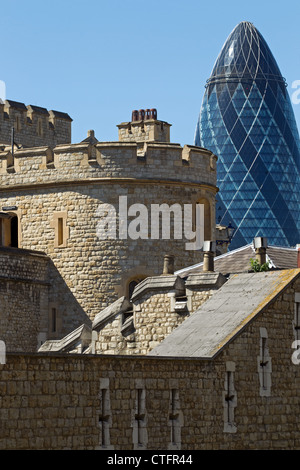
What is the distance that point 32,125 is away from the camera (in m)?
55.7

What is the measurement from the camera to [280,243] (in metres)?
171

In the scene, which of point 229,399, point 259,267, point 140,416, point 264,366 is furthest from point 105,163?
point 140,416

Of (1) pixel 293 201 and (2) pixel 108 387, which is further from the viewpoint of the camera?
(1) pixel 293 201

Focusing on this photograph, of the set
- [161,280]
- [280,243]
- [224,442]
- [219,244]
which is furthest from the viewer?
[280,243]

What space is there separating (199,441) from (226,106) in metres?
149

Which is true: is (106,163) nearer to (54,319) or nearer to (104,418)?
(54,319)

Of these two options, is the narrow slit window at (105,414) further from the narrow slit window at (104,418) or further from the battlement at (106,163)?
the battlement at (106,163)

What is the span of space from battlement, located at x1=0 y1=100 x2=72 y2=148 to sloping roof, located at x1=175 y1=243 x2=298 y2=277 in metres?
16.4

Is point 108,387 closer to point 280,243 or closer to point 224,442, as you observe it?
point 224,442

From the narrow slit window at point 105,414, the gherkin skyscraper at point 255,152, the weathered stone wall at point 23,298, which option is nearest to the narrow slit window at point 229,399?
the narrow slit window at point 105,414

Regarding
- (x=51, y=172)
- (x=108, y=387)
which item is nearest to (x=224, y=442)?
(x=108, y=387)

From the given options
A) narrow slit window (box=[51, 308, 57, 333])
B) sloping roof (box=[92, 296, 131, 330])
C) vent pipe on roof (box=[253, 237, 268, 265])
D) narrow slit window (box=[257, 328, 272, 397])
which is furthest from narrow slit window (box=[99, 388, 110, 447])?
narrow slit window (box=[51, 308, 57, 333])

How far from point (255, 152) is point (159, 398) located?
145480 mm

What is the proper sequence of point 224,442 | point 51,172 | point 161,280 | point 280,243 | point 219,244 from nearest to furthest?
1. point 224,442
2. point 161,280
3. point 51,172
4. point 219,244
5. point 280,243
